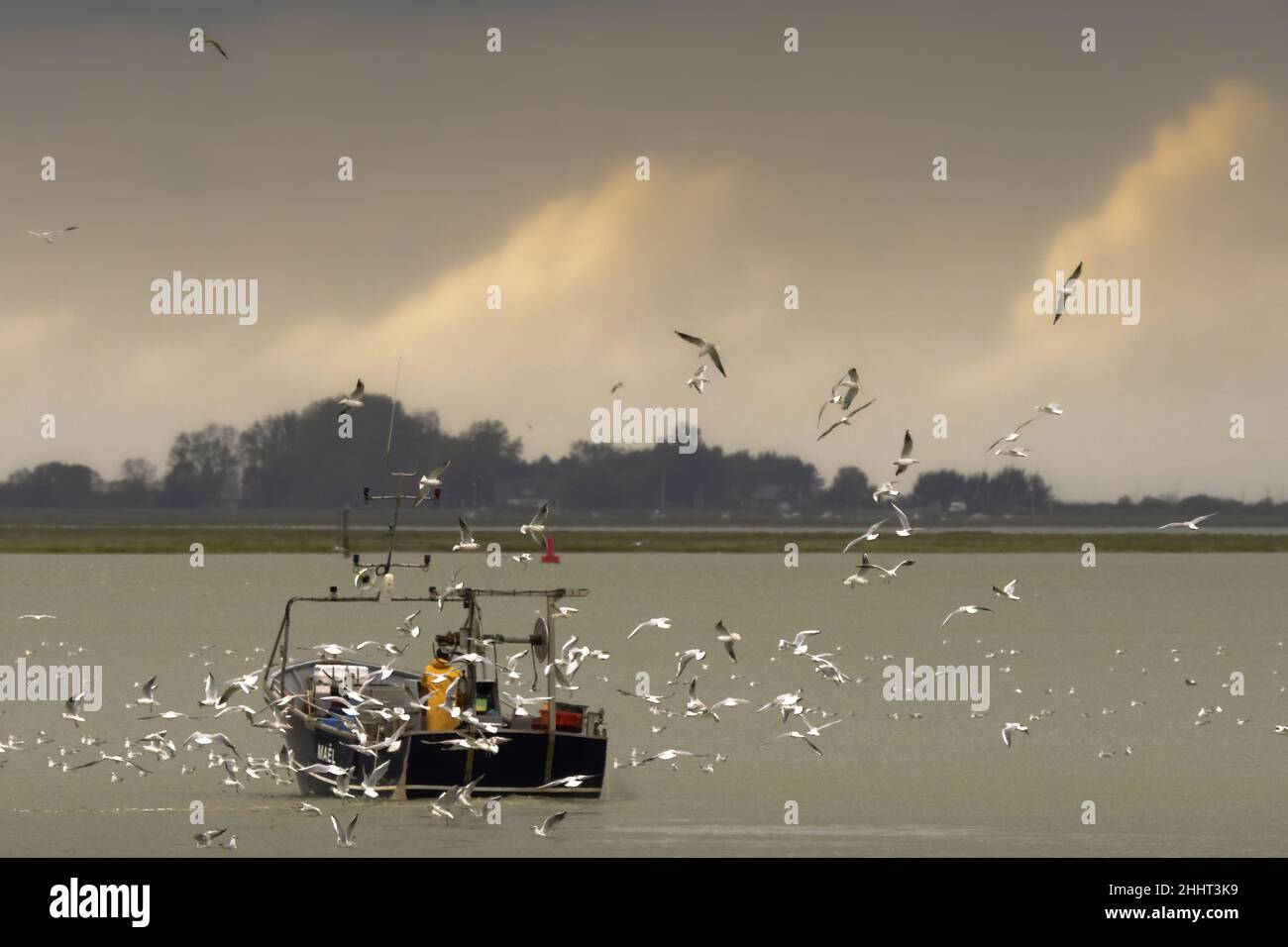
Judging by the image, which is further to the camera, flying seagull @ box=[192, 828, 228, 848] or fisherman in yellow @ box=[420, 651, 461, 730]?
fisherman in yellow @ box=[420, 651, 461, 730]

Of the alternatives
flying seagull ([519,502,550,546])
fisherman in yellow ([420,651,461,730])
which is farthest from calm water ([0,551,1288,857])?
flying seagull ([519,502,550,546])

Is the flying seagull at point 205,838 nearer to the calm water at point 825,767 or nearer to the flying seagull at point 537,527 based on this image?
the calm water at point 825,767

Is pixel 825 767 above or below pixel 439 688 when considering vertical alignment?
below

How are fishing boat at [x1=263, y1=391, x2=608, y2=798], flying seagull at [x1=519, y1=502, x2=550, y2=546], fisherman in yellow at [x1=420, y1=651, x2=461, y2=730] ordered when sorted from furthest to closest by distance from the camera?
1. fishing boat at [x1=263, y1=391, x2=608, y2=798]
2. fisherman in yellow at [x1=420, y1=651, x2=461, y2=730]
3. flying seagull at [x1=519, y1=502, x2=550, y2=546]

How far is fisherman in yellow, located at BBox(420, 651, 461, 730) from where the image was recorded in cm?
3878

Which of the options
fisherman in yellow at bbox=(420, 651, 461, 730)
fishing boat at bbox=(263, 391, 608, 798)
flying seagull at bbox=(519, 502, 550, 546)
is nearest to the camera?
flying seagull at bbox=(519, 502, 550, 546)

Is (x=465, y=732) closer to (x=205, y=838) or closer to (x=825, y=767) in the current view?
(x=205, y=838)

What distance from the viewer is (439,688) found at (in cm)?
3891

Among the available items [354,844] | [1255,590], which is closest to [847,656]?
[354,844]

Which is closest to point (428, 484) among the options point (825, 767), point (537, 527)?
point (537, 527)

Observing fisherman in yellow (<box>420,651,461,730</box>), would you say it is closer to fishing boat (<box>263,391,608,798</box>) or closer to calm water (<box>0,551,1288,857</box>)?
fishing boat (<box>263,391,608,798</box>)

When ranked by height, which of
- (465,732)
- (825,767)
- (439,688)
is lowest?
(825,767)

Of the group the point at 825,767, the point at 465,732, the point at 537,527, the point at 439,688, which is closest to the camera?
the point at 537,527
